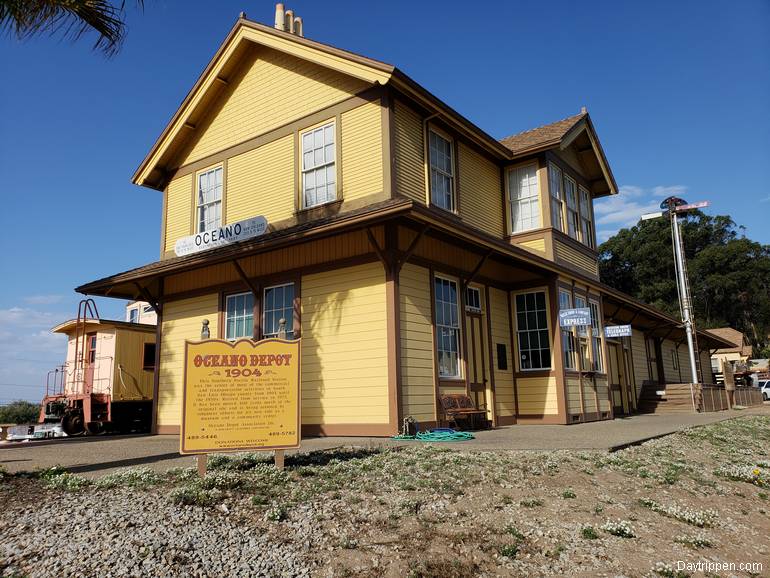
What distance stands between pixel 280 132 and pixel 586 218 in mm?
9981

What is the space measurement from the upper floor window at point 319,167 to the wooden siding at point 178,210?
431cm

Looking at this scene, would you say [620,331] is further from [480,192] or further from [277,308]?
[277,308]

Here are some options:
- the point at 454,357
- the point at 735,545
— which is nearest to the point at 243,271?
the point at 454,357

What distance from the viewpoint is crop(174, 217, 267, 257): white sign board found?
13.9 m

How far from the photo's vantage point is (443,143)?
46.4ft

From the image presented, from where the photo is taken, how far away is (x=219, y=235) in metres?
14.4

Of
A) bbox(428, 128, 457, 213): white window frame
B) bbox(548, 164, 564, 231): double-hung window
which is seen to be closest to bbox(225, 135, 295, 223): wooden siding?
bbox(428, 128, 457, 213): white window frame

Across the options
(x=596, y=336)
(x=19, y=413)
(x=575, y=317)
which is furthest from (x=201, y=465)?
(x=19, y=413)

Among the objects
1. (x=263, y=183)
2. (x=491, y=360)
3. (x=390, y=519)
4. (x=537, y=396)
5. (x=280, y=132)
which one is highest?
(x=280, y=132)

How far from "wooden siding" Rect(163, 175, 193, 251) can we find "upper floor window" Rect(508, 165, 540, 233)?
28.6 ft

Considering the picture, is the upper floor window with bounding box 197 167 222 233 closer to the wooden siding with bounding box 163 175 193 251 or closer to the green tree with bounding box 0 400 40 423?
the wooden siding with bounding box 163 175 193 251

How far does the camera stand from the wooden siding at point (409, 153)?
12.4m

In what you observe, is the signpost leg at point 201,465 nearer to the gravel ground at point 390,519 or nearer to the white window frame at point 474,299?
the gravel ground at point 390,519

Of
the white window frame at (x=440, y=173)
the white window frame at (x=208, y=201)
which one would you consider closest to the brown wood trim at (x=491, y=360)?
the white window frame at (x=440, y=173)
